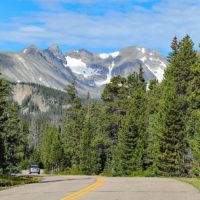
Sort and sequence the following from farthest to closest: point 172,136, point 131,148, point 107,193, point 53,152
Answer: point 53,152, point 131,148, point 172,136, point 107,193

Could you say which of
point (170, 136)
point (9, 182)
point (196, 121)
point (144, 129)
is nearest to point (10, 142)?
point (170, 136)

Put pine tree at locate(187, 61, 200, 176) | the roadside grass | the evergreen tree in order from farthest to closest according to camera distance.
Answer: the evergreen tree < pine tree at locate(187, 61, 200, 176) < the roadside grass

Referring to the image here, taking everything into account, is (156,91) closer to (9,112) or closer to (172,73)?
(172,73)

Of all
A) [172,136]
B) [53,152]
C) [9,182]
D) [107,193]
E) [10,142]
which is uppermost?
[172,136]

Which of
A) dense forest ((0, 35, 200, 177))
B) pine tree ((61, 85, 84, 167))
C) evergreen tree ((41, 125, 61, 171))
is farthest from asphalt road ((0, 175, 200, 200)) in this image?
evergreen tree ((41, 125, 61, 171))

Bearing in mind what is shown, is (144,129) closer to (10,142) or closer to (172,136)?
(172,136)

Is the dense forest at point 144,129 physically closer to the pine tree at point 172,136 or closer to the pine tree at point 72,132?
the pine tree at point 172,136

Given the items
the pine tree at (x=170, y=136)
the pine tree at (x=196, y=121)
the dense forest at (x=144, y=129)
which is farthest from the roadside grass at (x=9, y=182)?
the pine tree at (x=170, y=136)

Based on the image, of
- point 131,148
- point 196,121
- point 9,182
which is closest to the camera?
point 9,182

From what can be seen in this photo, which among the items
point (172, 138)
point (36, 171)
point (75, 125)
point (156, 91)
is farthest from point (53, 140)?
point (172, 138)

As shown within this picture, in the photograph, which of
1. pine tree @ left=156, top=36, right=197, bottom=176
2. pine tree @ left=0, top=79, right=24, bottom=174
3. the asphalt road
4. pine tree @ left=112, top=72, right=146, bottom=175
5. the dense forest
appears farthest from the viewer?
pine tree @ left=112, top=72, right=146, bottom=175

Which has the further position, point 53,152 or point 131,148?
point 53,152

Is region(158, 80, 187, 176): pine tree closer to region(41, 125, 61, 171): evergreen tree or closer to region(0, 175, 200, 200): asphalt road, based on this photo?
region(0, 175, 200, 200): asphalt road

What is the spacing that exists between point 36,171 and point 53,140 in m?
17.6
